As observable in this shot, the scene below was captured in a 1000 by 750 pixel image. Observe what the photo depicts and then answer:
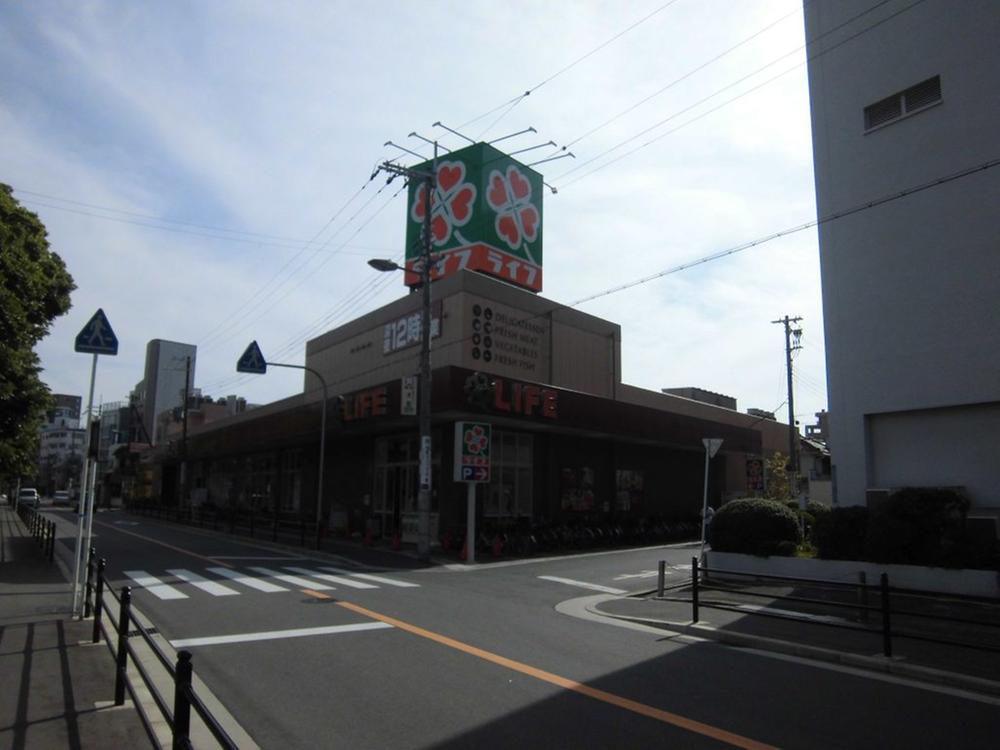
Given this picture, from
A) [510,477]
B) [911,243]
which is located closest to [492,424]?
[510,477]

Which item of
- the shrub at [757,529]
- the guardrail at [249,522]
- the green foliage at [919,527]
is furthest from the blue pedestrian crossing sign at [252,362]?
the green foliage at [919,527]

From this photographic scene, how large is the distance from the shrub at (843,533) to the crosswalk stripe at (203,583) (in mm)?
12659

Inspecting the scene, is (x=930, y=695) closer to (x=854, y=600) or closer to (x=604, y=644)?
(x=604, y=644)

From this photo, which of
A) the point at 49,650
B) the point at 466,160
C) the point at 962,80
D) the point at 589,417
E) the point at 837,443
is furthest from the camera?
the point at 466,160

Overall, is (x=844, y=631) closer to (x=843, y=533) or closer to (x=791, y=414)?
(x=843, y=533)

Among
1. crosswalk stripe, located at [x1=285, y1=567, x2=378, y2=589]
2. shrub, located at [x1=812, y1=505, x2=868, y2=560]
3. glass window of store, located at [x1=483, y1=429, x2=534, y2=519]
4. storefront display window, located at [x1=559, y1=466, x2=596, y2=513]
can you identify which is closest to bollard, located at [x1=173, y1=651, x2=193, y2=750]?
crosswalk stripe, located at [x1=285, y1=567, x2=378, y2=589]

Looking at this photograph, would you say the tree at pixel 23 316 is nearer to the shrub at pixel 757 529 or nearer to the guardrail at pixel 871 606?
the guardrail at pixel 871 606

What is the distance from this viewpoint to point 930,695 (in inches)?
279

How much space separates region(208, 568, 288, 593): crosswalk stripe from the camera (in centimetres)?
1439

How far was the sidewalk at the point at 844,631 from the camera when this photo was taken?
7840 mm

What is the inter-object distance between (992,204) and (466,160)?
80.1ft

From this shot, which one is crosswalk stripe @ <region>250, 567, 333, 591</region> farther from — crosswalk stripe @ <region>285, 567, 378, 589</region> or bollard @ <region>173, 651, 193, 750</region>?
bollard @ <region>173, 651, 193, 750</region>

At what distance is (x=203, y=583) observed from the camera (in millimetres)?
14977

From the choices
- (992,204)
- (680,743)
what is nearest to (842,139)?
(992,204)
